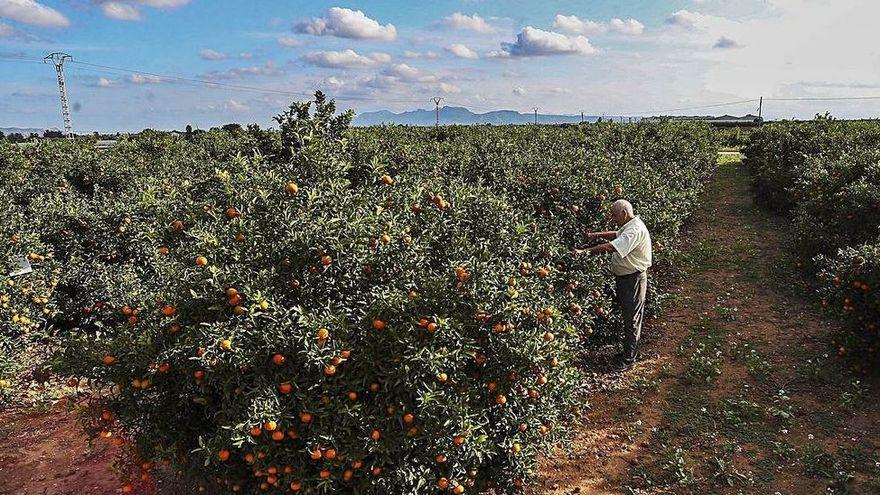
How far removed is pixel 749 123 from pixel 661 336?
48.6 metres

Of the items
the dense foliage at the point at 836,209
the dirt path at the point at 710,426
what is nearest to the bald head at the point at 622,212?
the dirt path at the point at 710,426

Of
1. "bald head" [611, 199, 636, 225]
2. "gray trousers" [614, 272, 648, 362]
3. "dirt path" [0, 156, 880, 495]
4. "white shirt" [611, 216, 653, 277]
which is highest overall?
"bald head" [611, 199, 636, 225]

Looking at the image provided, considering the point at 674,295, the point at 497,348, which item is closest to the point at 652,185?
the point at 674,295

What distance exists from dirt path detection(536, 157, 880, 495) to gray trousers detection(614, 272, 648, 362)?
0.25 meters

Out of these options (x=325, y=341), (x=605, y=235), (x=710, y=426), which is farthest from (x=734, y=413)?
(x=325, y=341)

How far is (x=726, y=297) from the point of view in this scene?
27.2ft

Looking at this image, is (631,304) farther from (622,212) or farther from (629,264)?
(622,212)

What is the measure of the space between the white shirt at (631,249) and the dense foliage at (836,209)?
5.95 ft

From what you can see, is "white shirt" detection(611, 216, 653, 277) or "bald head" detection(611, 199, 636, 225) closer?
"white shirt" detection(611, 216, 653, 277)

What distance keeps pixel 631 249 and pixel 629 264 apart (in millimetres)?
284

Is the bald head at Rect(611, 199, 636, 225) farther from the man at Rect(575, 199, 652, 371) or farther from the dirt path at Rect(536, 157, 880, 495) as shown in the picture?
the dirt path at Rect(536, 157, 880, 495)

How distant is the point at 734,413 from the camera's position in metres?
5.27

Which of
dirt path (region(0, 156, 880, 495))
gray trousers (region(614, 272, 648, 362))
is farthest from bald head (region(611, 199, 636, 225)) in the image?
dirt path (region(0, 156, 880, 495))

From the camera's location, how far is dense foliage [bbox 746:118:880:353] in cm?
546
